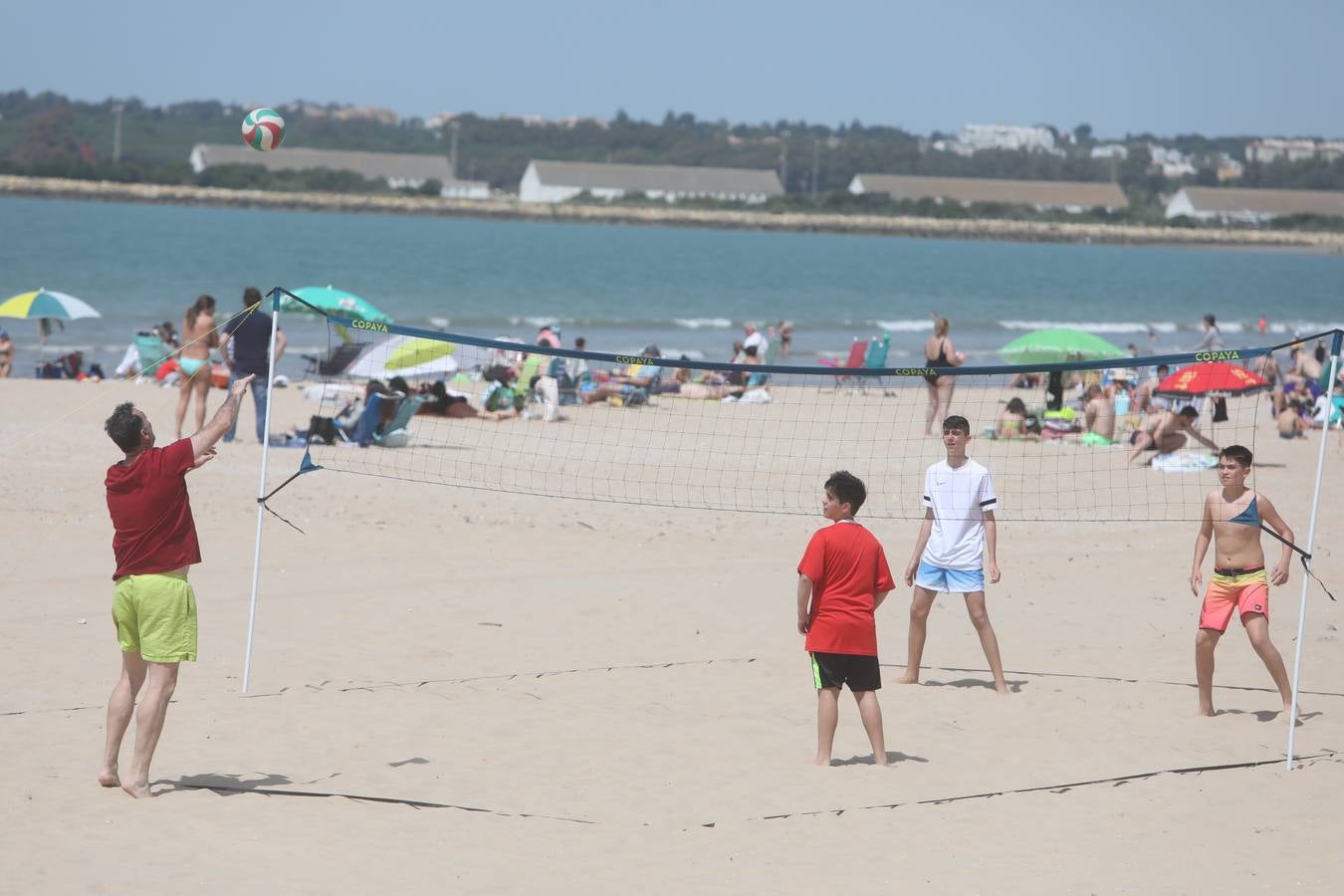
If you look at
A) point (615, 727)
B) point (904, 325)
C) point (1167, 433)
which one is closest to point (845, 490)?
point (615, 727)

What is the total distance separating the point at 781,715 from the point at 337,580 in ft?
11.0

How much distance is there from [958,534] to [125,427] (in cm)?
383

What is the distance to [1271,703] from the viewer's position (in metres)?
7.11

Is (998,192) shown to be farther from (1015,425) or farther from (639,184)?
(1015,425)

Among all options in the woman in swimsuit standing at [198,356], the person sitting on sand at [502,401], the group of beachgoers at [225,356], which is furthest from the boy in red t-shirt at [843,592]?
the person sitting on sand at [502,401]

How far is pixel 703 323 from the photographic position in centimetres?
4131

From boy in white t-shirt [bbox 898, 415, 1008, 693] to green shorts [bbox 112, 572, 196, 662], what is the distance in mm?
3394

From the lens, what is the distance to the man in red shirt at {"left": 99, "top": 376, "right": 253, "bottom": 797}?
200 inches

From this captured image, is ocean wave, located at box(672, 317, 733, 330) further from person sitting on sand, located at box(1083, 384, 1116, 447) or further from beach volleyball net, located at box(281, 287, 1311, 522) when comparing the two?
person sitting on sand, located at box(1083, 384, 1116, 447)

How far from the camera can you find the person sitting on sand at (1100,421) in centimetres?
1527

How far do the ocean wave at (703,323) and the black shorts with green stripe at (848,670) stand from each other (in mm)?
33916

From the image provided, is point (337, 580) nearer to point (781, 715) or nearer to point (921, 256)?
point (781, 715)

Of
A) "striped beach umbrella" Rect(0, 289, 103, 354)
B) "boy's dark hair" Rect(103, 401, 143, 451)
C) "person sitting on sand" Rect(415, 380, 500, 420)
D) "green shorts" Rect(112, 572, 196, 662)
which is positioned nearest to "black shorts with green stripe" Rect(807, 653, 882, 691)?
"green shorts" Rect(112, 572, 196, 662)

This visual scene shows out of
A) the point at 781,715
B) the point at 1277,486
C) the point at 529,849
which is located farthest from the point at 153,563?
the point at 1277,486
